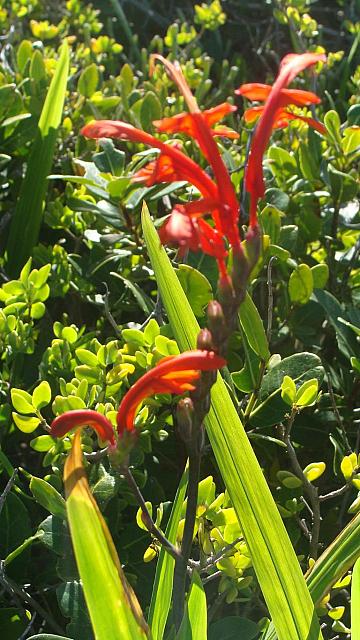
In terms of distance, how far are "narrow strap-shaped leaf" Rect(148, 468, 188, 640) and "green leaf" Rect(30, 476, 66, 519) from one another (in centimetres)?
14

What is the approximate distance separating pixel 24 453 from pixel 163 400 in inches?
18.8

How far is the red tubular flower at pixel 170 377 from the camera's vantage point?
0.59 meters

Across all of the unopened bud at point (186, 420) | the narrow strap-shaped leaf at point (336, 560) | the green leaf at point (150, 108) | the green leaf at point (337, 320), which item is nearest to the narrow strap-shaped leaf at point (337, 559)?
the narrow strap-shaped leaf at point (336, 560)

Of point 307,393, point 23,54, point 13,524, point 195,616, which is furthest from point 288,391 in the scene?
point 23,54

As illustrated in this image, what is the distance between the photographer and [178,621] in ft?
2.37

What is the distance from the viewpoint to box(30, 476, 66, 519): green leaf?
877 mm

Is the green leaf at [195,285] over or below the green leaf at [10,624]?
over

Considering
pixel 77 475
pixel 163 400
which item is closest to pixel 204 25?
pixel 163 400

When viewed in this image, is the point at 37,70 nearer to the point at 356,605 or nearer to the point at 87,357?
the point at 87,357

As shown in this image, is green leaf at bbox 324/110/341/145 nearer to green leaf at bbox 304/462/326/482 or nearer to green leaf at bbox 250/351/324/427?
green leaf at bbox 250/351/324/427

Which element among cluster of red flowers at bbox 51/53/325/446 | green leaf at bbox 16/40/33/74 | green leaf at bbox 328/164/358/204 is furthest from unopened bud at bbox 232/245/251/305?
green leaf at bbox 16/40/33/74

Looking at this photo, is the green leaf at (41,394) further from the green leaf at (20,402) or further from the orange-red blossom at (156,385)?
the orange-red blossom at (156,385)

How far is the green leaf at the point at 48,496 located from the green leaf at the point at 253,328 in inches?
11.6

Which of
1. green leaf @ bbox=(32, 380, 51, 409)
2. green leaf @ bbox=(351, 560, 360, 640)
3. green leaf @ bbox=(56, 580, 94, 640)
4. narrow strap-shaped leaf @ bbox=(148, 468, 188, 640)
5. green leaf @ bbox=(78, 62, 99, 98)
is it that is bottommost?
green leaf @ bbox=(56, 580, 94, 640)
